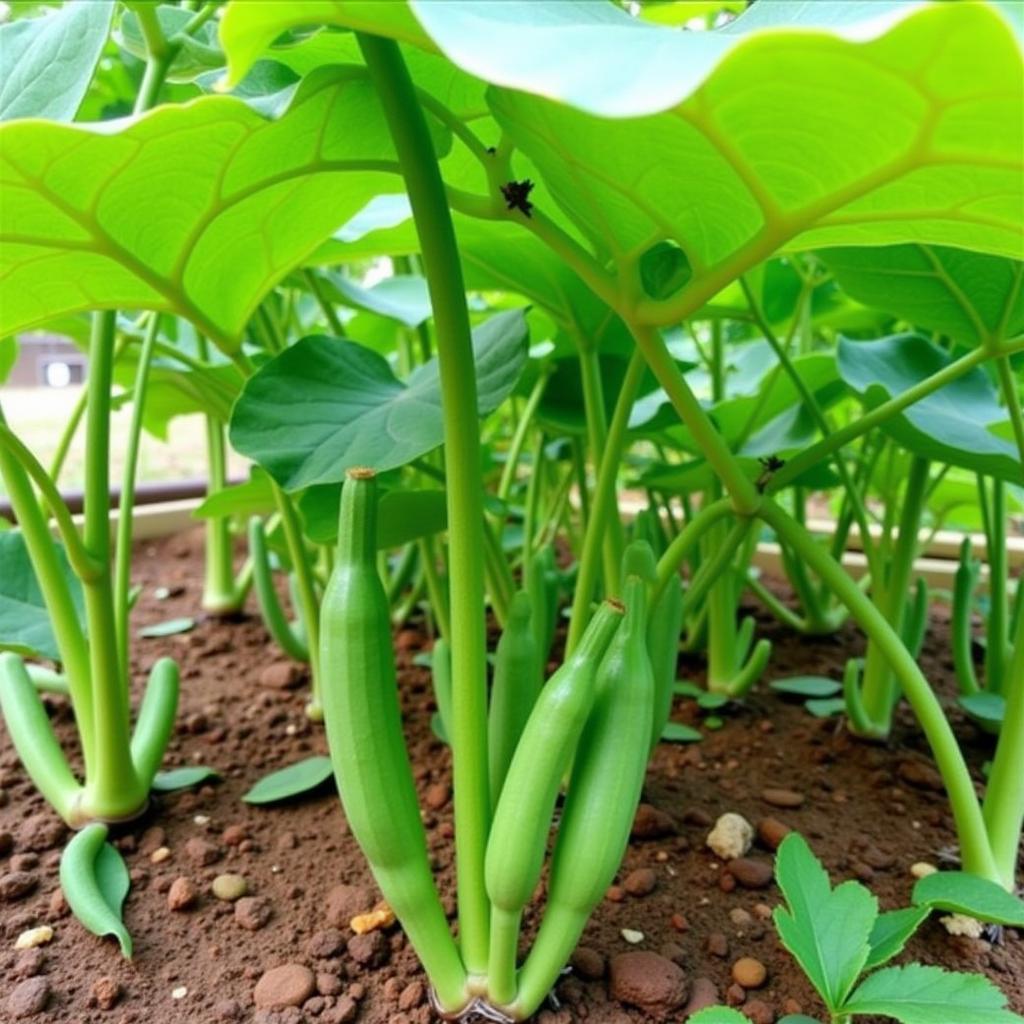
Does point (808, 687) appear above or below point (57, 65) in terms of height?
below

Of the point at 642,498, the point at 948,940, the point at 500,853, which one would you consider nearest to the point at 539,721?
the point at 500,853

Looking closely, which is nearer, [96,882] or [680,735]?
[96,882]

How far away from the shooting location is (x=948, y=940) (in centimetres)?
51

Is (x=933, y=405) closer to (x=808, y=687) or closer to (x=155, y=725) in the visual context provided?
(x=808, y=687)

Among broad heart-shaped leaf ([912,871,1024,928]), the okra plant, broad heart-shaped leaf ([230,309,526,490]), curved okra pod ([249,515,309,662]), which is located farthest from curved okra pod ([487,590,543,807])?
curved okra pod ([249,515,309,662])

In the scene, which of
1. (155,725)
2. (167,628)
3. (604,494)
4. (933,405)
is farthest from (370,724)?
(167,628)

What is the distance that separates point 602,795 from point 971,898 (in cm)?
22

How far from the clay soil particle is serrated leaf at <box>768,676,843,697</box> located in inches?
0.5

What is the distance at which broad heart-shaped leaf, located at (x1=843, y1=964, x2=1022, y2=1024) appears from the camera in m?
0.37

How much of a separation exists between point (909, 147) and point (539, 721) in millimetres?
263

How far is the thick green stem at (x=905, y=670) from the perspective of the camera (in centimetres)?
47

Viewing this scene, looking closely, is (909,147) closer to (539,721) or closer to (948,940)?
(539,721)

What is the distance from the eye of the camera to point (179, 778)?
0.67 m

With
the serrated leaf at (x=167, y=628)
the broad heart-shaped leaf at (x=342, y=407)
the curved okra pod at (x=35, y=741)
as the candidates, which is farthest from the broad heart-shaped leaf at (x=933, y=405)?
the serrated leaf at (x=167, y=628)
